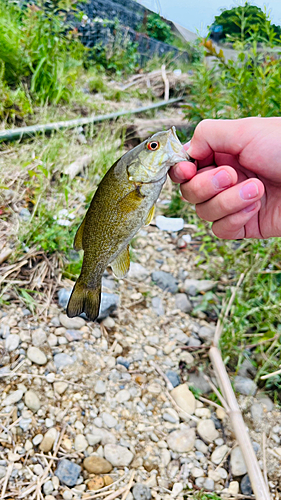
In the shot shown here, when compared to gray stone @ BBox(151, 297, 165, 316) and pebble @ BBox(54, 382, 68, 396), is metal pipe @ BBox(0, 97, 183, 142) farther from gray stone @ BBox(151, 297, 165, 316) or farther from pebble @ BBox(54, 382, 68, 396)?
pebble @ BBox(54, 382, 68, 396)

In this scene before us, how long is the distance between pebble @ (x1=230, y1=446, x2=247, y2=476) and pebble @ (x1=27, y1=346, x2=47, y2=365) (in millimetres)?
1246

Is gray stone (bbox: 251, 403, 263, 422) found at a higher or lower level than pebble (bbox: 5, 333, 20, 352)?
lower

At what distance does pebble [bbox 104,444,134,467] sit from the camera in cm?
215

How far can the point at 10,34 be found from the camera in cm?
514

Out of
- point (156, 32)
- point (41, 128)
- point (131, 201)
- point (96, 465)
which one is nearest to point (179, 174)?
point (131, 201)

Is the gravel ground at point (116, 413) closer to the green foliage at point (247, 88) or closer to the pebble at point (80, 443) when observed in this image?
the pebble at point (80, 443)

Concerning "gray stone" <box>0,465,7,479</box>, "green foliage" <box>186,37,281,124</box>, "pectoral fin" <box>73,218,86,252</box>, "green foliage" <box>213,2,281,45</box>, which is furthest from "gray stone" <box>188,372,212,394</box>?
"green foliage" <box>213,2,281,45</box>

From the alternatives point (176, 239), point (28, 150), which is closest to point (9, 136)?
point (28, 150)

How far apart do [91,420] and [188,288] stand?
5.04 ft

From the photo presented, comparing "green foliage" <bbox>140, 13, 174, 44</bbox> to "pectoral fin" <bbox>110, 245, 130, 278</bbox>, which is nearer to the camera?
"pectoral fin" <bbox>110, 245, 130, 278</bbox>

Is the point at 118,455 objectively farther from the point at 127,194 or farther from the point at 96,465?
the point at 127,194

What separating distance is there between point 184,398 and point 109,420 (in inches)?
21.0

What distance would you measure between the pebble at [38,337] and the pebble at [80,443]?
24.0 inches

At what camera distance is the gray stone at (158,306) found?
3197mm
